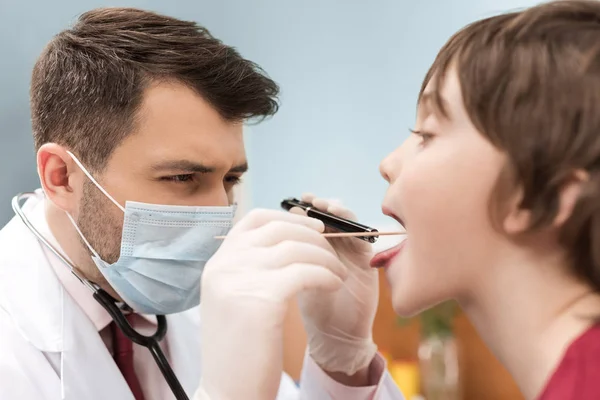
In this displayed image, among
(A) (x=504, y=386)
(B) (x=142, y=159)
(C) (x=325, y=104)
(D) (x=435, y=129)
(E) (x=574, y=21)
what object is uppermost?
(E) (x=574, y=21)

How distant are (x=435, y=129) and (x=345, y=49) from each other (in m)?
1.36

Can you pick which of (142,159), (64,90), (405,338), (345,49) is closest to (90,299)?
(142,159)

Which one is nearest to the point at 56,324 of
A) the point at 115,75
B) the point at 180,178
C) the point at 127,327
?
the point at 127,327

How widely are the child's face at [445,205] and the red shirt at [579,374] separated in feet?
0.51

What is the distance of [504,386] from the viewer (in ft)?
5.93

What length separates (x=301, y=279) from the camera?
2.74ft

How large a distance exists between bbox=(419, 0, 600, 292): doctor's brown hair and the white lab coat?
2.11 ft

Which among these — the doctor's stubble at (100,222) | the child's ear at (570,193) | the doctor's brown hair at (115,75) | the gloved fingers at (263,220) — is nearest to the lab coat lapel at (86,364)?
the doctor's stubble at (100,222)

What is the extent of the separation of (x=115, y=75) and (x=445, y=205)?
2.37ft

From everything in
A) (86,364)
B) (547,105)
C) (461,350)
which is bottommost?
(461,350)

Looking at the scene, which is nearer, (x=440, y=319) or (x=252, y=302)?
(x=252, y=302)

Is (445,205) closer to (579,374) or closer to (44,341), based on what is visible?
(579,374)

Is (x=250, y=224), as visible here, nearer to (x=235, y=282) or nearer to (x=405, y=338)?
(x=235, y=282)

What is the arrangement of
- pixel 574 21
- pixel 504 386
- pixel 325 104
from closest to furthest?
1. pixel 574 21
2. pixel 504 386
3. pixel 325 104
